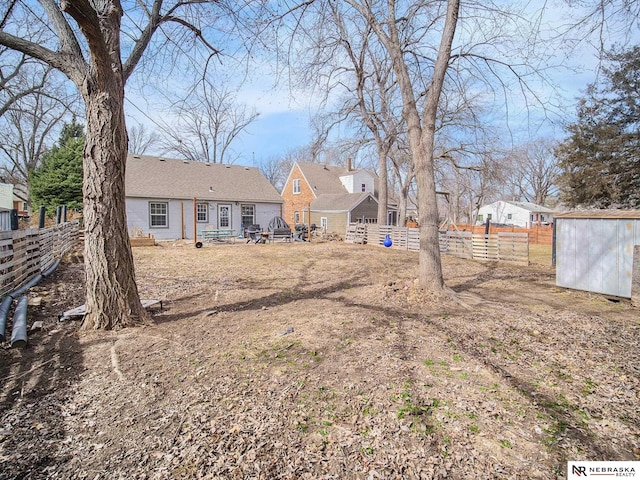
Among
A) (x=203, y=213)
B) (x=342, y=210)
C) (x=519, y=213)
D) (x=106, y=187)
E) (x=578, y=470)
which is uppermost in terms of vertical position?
(x=519, y=213)

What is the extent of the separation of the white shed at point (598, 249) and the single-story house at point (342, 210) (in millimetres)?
20558

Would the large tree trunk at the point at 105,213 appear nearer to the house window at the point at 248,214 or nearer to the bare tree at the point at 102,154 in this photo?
the bare tree at the point at 102,154

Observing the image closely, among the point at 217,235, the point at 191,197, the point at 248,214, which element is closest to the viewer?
the point at 217,235

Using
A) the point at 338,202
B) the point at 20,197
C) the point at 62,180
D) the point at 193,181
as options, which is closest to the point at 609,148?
the point at 338,202

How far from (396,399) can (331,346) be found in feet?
3.91

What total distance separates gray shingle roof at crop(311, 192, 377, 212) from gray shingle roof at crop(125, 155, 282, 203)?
278 inches

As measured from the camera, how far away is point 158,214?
1959 cm

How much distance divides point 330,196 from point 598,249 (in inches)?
999

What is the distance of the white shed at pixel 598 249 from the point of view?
250 inches

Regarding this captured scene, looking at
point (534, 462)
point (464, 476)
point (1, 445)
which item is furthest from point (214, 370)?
point (534, 462)

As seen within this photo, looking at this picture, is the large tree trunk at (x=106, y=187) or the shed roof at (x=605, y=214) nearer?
the large tree trunk at (x=106, y=187)

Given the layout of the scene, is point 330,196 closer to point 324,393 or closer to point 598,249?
point 598,249

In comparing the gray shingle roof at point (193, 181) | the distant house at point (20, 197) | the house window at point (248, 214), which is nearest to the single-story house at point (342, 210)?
the house window at point (248, 214)

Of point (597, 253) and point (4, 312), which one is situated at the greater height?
point (597, 253)
